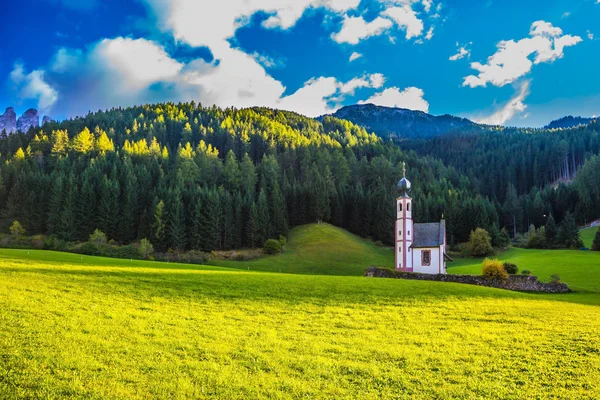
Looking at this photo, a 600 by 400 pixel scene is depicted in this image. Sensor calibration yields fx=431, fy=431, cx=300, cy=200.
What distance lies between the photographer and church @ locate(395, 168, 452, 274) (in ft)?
206

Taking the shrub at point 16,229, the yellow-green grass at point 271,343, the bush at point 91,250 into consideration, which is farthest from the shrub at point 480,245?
the shrub at point 16,229

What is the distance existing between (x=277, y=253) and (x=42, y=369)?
71.6m

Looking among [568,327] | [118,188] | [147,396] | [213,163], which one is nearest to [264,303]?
[147,396]

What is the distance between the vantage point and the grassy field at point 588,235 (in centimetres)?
8757

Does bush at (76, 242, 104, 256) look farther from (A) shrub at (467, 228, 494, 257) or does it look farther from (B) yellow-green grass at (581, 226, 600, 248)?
(B) yellow-green grass at (581, 226, 600, 248)

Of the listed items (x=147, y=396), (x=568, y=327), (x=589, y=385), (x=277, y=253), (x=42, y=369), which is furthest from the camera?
(x=277, y=253)

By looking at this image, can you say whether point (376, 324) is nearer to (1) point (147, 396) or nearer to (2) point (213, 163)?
(1) point (147, 396)

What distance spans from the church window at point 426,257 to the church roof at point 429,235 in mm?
1057

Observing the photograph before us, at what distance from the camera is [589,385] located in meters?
13.4

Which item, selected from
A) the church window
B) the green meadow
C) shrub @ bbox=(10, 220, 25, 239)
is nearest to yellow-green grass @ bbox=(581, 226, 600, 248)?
the church window

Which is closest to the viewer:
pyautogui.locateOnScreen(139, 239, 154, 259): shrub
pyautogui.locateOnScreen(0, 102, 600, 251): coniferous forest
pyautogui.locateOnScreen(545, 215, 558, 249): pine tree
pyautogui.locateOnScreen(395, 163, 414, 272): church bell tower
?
pyautogui.locateOnScreen(395, 163, 414, 272): church bell tower

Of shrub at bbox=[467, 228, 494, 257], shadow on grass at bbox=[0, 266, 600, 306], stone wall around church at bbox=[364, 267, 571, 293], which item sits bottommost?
stone wall around church at bbox=[364, 267, 571, 293]

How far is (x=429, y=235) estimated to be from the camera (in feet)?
210

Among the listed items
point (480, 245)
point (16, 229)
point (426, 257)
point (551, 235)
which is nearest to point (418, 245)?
point (426, 257)
